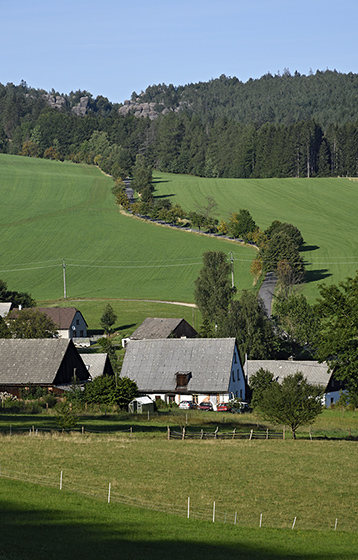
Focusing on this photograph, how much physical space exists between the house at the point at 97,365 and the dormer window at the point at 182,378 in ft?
25.3

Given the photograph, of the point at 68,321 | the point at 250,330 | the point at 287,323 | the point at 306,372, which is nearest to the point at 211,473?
the point at 306,372

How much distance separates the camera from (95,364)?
245ft

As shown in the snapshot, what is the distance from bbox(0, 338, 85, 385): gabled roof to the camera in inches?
2461

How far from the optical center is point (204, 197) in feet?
623

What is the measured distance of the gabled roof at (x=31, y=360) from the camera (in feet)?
Result: 205

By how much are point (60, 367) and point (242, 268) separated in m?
74.6

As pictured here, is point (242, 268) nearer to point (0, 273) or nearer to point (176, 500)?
point (0, 273)

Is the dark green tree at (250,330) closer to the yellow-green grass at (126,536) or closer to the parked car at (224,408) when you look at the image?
the parked car at (224,408)

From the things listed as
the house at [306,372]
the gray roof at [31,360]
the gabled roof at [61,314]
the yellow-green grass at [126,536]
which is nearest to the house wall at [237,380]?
the house at [306,372]

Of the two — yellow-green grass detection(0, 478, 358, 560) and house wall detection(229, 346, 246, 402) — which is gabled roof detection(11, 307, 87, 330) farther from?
yellow-green grass detection(0, 478, 358, 560)

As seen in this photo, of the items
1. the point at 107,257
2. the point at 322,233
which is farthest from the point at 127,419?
the point at 322,233

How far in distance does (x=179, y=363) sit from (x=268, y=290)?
2053 inches

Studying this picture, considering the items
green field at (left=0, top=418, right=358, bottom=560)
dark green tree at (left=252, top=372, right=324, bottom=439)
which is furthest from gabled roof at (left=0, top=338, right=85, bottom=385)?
green field at (left=0, top=418, right=358, bottom=560)

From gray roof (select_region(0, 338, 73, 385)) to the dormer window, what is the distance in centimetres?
1205
